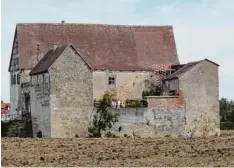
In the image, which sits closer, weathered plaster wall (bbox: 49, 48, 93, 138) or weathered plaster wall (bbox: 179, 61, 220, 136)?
weathered plaster wall (bbox: 49, 48, 93, 138)

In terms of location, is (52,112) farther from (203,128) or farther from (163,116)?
(203,128)

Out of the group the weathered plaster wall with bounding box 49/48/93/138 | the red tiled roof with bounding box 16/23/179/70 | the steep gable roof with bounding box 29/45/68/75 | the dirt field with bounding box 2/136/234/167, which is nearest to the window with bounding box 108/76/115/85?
the red tiled roof with bounding box 16/23/179/70

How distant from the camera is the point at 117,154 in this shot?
30609mm

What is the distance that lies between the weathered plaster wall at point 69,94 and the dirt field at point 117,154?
438 inches

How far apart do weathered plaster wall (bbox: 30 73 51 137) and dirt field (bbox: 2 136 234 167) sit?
11588 millimetres

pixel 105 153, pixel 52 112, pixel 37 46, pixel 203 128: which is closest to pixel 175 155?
pixel 105 153

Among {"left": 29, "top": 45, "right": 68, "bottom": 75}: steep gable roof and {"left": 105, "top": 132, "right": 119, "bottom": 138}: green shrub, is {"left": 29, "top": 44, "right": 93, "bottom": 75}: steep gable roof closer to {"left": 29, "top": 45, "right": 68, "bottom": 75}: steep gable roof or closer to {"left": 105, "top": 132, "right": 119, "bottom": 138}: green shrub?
{"left": 29, "top": 45, "right": 68, "bottom": 75}: steep gable roof

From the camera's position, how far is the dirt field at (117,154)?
26.5 metres

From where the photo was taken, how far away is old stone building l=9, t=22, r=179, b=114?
58.7m

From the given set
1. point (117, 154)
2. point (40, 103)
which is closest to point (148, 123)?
point (40, 103)

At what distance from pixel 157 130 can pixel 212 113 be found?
17.6 ft

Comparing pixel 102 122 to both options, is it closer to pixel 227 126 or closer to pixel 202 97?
pixel 202 97

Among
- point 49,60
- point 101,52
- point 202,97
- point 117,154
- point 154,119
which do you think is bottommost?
point 117,154

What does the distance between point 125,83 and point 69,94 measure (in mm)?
11620
